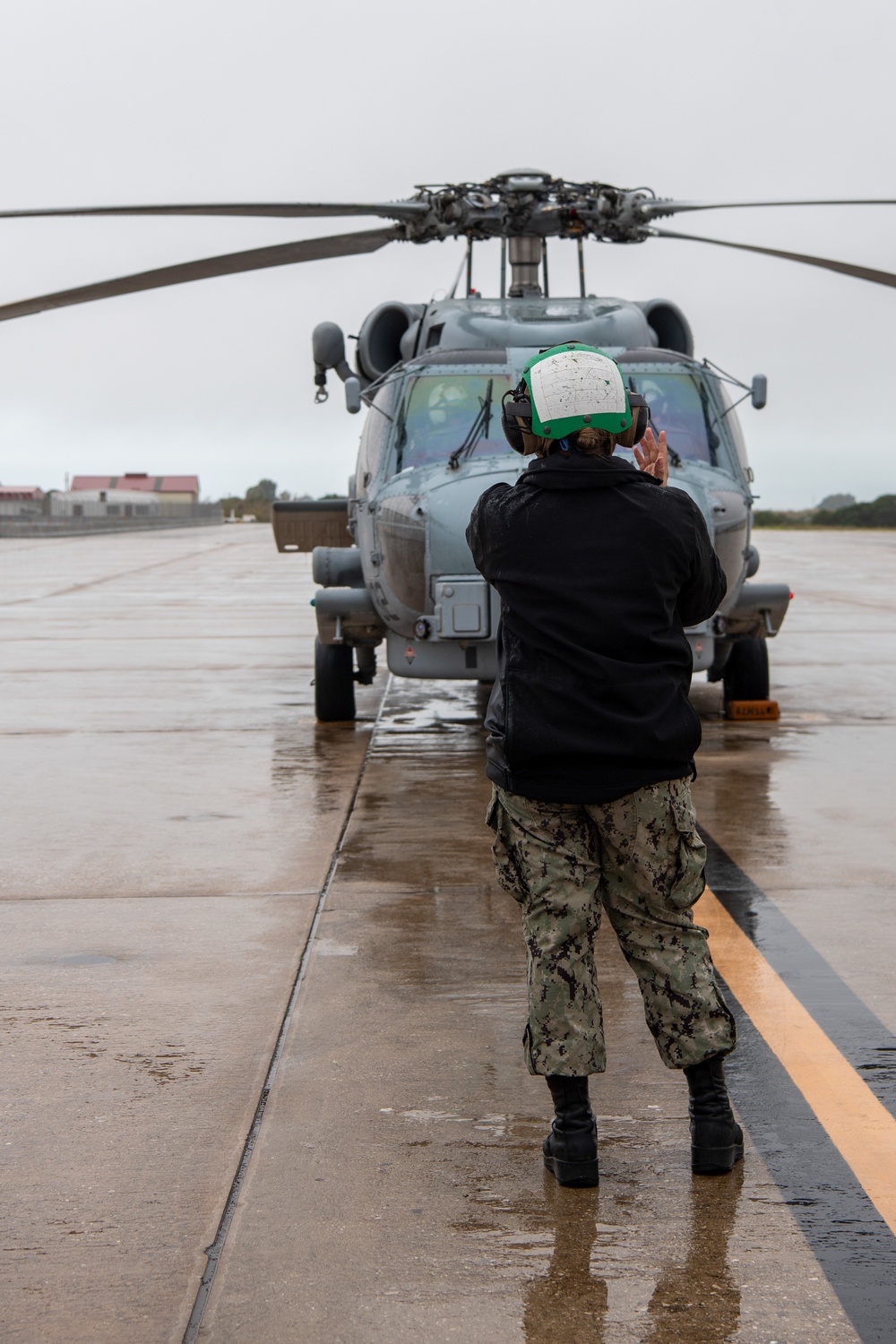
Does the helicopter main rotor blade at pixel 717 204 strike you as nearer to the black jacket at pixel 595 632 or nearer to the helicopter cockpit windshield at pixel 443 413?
the helicopter cockpit windshield at pixel 443 413

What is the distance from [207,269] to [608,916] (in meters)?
6.83

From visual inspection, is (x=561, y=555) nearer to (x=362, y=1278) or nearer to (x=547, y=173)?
(x=362, y=1278)

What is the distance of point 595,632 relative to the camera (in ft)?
10.5

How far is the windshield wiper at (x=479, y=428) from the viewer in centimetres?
873

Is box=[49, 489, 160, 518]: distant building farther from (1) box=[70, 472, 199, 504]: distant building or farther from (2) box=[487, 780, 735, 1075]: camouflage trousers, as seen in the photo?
(2) box=[487, 780, 735, 1075]: camouflage trousers

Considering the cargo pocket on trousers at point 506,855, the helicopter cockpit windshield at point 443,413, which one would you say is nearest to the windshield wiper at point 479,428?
the helicopter cockpit windshield at point 443,413

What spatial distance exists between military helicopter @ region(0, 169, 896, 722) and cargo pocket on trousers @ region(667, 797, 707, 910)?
431 cm

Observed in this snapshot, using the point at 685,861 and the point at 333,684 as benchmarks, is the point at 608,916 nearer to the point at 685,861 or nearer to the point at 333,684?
the point at 685,861

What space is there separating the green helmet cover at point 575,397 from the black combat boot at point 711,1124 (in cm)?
135

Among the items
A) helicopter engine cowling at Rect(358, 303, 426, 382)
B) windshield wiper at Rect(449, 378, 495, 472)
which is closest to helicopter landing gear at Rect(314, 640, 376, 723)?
windshield wiper at Rect(449, 378, 495, 472)

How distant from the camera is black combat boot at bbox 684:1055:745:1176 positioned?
320 cm

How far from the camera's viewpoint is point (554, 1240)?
294 centimetres

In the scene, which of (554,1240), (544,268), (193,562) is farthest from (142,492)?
(554,1240)

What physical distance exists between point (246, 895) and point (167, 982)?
1.06m
